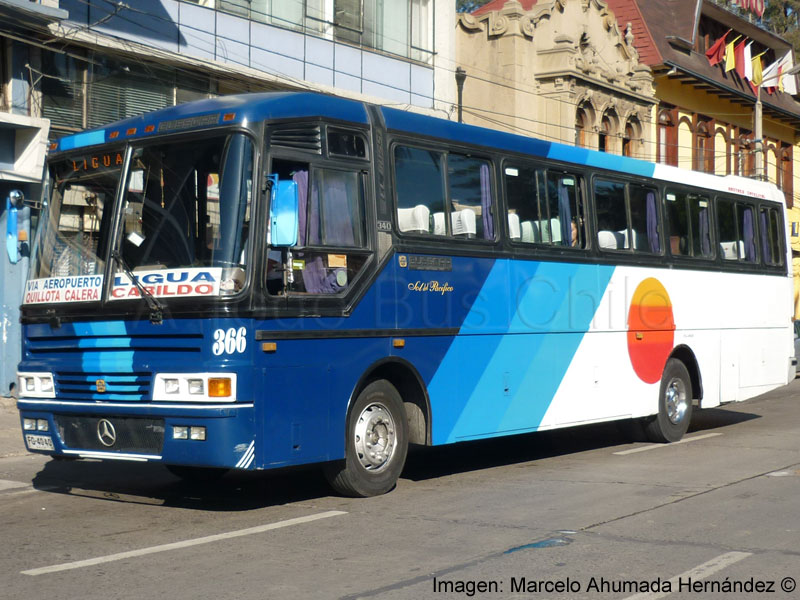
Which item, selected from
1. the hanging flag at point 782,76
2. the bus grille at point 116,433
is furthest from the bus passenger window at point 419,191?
the hanging flag at point 782,76

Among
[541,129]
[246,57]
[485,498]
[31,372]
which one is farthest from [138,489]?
[541,129]

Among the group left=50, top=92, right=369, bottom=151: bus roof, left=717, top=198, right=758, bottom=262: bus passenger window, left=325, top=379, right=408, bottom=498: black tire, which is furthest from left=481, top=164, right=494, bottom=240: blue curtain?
left=717, top=198, right=758, bottom=262: bus passenger window

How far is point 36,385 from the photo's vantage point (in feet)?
31.6

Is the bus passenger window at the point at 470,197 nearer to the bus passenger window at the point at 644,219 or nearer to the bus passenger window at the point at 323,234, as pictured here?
the bus passenger window at the point at 323,234

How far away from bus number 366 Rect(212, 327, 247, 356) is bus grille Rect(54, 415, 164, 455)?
0.74 meters

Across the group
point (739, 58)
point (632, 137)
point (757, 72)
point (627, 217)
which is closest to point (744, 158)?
point (757, 72)

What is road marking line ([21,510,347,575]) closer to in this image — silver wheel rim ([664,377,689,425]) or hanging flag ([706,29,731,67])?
silver wheel rim ([664,377,689,425])

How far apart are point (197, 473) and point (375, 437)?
6.91 feet

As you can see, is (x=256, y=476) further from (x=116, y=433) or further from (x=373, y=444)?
(x=116, y=433)

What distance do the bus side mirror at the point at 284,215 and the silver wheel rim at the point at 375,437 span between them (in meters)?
1.89

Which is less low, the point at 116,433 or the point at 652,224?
the point at 652,224

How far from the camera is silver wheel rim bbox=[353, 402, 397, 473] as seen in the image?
980 cm

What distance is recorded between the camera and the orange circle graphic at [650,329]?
13.9 m

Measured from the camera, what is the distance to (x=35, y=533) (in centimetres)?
846
